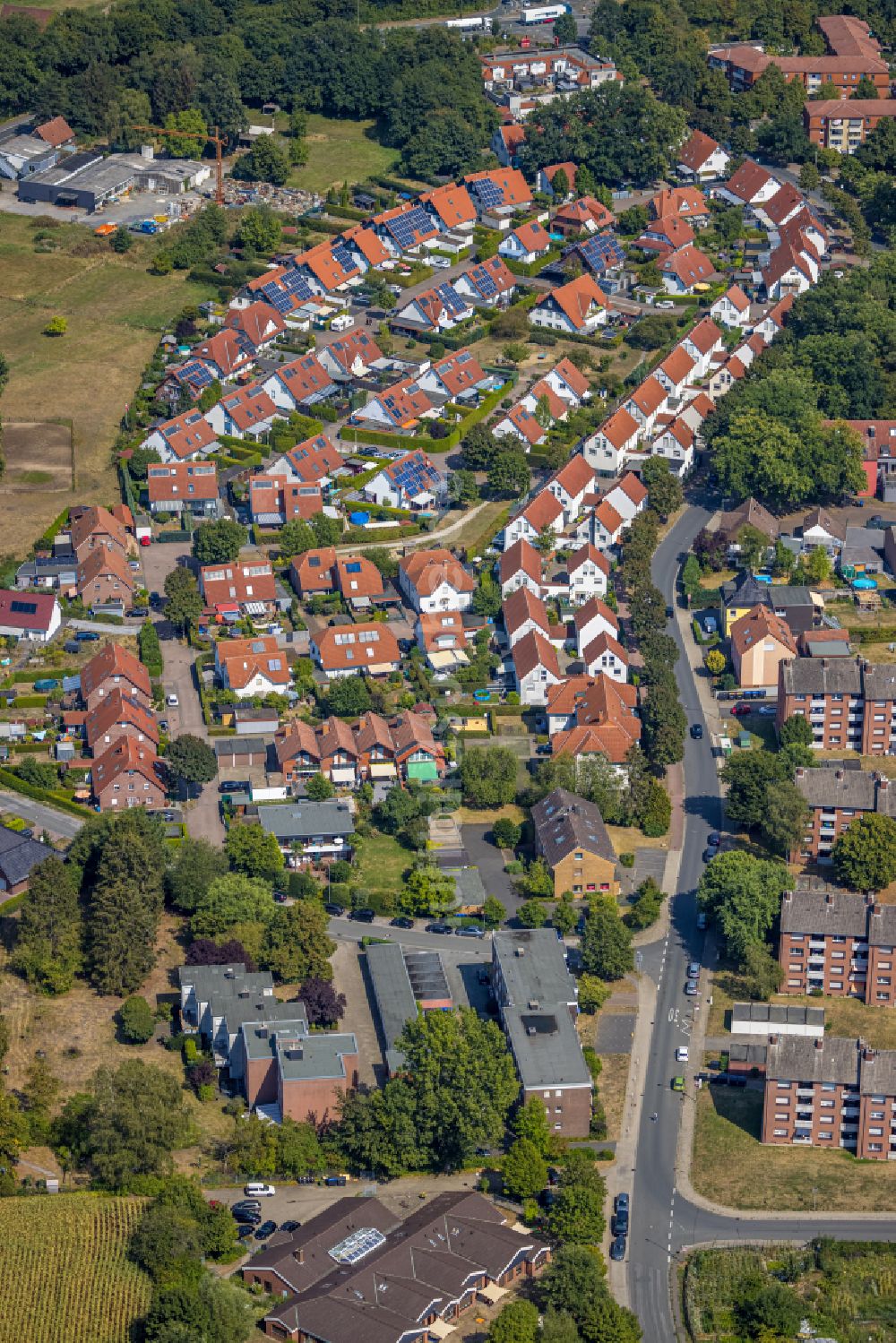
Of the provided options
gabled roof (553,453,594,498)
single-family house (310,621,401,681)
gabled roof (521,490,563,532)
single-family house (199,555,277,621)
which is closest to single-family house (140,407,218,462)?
single-family house (199,555,277,621)

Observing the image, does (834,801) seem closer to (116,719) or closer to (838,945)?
(838,945)

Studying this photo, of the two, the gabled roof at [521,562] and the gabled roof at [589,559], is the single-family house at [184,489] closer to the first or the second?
the gabled roof at [521,562]

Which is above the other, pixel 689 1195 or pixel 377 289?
pixel 377 289

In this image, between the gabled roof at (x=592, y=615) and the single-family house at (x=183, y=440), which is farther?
the single-family house at (x=183, y=440)

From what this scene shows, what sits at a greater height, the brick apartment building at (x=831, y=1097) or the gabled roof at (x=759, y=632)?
the gabled roof at (x=759, y=632)

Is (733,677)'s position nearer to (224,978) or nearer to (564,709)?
(564,709)

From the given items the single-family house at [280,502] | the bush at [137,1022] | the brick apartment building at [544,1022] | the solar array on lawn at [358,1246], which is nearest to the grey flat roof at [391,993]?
the brick apartment building at [544,1022]

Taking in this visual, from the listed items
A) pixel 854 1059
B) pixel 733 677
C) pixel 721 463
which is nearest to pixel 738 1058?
pixel 854 1059
